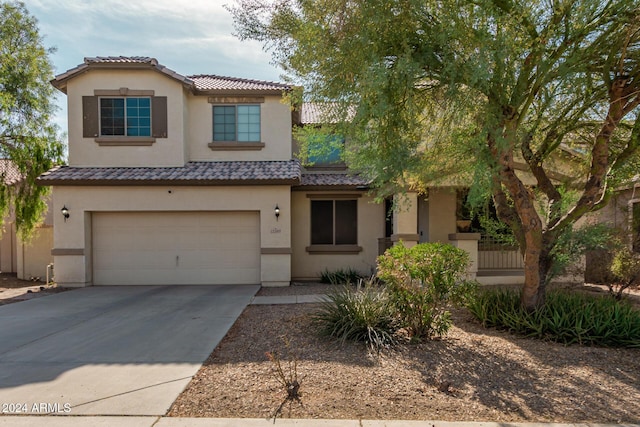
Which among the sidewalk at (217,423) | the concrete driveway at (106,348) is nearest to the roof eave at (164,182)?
the concrete driveway at (106,348)

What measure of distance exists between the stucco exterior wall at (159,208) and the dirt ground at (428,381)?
239 inches

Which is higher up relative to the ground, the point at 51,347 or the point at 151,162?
the point at 151,162

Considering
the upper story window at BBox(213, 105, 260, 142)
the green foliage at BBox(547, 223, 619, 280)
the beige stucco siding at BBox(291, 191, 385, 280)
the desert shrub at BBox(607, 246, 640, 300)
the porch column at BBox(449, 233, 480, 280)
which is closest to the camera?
the green foliage at BBox(547, 223, 619, 280)

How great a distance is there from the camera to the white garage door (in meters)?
13.3

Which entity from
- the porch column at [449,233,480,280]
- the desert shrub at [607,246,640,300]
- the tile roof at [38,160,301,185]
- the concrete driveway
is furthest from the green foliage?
the tile roof at [38,160,301,185]

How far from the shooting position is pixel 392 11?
621cm

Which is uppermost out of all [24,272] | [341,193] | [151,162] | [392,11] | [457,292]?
[392,11]

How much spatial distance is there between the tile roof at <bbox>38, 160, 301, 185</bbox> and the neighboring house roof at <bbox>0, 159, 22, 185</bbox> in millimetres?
2886

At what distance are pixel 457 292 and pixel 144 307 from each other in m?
7.12

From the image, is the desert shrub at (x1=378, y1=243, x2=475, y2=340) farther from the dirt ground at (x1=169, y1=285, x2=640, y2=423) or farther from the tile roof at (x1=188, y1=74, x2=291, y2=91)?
the tile roof at (x1=188, y1=74, x2=291, y2=91)

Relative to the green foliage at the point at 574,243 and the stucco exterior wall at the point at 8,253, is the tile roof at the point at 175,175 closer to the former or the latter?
the stucco exterior wall at the point at 8,253

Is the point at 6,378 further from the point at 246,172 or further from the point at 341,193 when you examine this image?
the point at 341,193

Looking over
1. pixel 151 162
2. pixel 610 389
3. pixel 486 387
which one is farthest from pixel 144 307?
pixel 610 389

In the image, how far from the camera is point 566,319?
22.2ft
